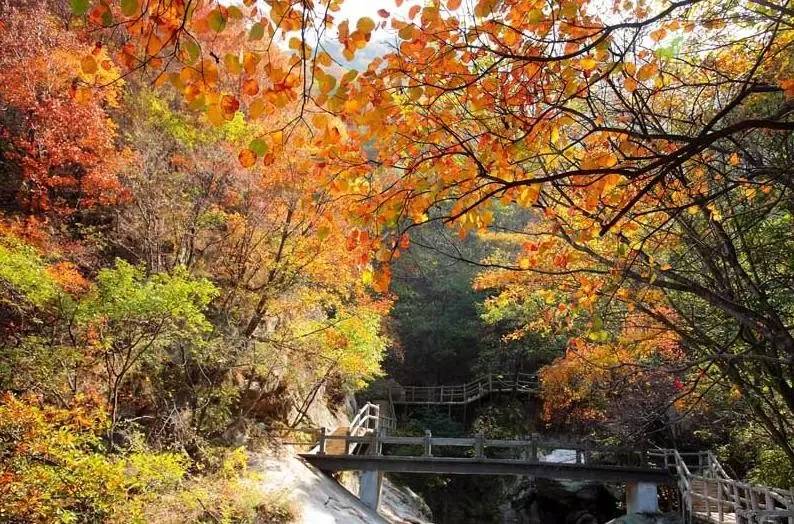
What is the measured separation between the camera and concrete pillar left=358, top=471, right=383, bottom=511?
11477 mm

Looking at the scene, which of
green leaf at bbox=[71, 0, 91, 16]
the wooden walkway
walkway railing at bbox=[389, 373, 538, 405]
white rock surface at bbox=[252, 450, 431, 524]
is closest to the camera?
green leaf at bbox=[71, 0, 91, 16]

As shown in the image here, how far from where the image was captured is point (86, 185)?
8547 millimetres

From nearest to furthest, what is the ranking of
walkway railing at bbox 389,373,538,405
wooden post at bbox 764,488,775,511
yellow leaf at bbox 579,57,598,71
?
yellow leaf at bbox 579,57,598,71 → wooden post at bbox 764,488,775,511 → walkway railing at bbox 389,373,538,405

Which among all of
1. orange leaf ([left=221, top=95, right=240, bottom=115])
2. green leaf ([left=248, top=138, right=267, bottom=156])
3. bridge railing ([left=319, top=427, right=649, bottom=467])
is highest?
orange leaf ([left=221, top=95, right=240, bottom=115])

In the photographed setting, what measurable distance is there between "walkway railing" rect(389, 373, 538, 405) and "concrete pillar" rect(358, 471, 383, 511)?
352 inches

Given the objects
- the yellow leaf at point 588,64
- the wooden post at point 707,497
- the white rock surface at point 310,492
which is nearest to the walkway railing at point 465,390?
the wooden post at point 707,497

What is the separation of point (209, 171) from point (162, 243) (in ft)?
5.03

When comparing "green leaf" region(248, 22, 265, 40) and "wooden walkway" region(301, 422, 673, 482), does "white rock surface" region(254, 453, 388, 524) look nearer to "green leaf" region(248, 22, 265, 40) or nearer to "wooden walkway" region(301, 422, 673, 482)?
"wooden walkway" region(301, 422, 673, 482)

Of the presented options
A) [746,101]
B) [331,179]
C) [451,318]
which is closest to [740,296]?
[746,101]

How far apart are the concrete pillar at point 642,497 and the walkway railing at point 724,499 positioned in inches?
26.1

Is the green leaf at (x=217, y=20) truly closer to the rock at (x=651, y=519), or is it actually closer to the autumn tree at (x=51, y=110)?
the autumn tree at (x=51, y=110)

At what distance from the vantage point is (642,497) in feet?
39.3

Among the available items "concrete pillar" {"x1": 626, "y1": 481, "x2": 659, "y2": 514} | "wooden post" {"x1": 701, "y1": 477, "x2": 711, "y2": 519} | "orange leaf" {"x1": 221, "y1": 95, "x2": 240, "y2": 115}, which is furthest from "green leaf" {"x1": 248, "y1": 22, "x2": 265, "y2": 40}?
"concrete pillar" {"x1": 626, "y1": 481, "x2": 659, "y2": 514}

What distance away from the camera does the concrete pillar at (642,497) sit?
11.8 metres
